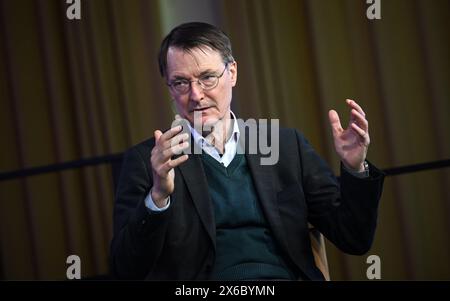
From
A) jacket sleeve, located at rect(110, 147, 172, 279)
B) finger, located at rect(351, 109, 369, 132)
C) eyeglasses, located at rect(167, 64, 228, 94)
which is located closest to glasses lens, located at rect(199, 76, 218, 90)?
eyeglasses, located at rect(167, 64, 228, 94)

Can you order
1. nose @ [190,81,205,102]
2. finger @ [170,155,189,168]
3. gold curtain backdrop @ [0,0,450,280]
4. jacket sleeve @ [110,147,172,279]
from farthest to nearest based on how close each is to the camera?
gold curtain backdrop @ [0,0,450,280] < nose @ [190,81,205,102] < jacket sleeve @ [110,147,172,279] < finger @ [170,155,189,168]

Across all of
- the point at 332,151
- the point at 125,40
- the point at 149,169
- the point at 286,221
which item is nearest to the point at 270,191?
the point at 286,221

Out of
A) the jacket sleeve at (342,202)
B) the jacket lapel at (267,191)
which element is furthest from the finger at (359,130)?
the jacket lapel at (267,191)

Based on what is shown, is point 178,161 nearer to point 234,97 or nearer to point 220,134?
point 220,134

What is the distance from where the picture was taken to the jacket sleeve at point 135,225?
4.67 ft

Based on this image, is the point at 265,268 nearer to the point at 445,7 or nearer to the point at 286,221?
the point at 286,221

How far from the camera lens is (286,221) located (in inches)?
61.0

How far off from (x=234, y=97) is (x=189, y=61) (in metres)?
1.31

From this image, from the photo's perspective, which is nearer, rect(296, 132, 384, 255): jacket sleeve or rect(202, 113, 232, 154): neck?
rect(296, 132, 384, 255): jacket sleeve

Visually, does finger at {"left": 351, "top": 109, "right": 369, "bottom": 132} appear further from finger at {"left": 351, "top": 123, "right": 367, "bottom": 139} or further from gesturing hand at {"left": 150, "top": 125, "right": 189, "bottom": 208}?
gesturing hand at {"left": 150, "top": 125, "right": 189, "bottom": 208}

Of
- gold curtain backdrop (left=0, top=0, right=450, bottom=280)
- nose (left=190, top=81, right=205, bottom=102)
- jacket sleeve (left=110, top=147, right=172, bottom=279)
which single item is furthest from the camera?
gold curtain backdrop (left=0, top=0, right=450, bottom=280)

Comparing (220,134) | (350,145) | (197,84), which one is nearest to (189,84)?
(197,84)

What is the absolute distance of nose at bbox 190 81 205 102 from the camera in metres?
1.55
